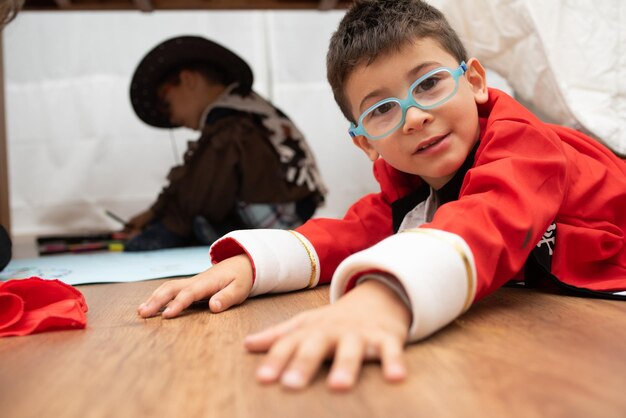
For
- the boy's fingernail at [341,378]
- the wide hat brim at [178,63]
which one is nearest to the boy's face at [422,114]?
the boy's fingernail at [341,378]

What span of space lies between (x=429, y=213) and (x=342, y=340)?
1.46 ft

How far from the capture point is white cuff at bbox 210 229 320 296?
735mm

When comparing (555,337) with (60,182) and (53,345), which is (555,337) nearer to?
(53,345)

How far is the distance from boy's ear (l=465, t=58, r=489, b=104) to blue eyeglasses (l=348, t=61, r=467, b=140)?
0.15 feet

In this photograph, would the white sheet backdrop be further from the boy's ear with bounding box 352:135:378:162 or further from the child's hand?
the child's hand

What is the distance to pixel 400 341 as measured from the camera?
1.48 ft

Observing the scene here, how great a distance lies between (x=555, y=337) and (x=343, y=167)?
1810 millimetres

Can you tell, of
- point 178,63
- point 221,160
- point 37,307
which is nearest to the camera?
point 37,307

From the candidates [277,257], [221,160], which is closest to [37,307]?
[277,257]

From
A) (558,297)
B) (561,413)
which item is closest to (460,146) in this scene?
(558,297)

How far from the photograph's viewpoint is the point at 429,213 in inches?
32.7

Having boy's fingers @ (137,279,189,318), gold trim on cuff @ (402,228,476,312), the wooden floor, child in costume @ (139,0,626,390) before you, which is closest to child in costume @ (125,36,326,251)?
child in costume @ (139,0,626,390)

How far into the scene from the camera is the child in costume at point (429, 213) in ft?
1.59

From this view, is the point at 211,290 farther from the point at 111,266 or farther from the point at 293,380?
the point at 111,266
